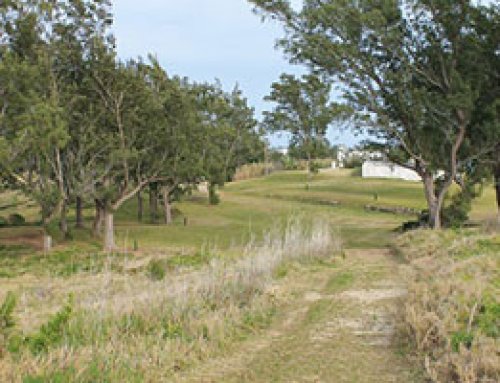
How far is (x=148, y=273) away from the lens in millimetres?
13273

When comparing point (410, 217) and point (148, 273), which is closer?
point (148, 273)

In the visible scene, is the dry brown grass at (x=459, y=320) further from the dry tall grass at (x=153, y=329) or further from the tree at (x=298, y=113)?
the tree at (x=298, y=113)

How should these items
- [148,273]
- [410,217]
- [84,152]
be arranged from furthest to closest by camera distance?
1. [410,217]
2. [84,152]
3. [148,273]

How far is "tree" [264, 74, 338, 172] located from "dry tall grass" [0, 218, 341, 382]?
5781 centimetres

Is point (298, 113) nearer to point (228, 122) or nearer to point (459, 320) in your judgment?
point (228, 122)

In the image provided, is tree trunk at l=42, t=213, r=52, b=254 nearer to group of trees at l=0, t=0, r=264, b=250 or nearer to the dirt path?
group of trees at l=0, t=0, r=264, b=250

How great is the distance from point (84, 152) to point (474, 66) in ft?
61.1

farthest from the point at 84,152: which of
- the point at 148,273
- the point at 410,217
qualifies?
the point at 410,217

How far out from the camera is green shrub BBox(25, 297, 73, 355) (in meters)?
6.18

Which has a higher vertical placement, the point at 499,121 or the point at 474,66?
the point at 474,66

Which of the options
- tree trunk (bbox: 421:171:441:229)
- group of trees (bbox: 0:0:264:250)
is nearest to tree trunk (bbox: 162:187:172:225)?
group of trees (bbox: 0:0:264:250)

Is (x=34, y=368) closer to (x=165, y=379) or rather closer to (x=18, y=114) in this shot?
(x=165, y=379)

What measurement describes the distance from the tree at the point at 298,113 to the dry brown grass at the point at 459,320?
189ft

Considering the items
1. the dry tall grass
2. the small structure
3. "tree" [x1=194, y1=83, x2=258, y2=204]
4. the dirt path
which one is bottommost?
the dirt path
